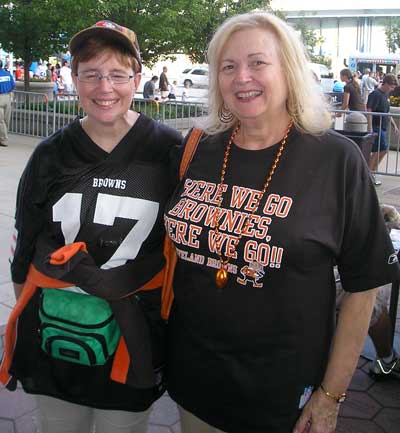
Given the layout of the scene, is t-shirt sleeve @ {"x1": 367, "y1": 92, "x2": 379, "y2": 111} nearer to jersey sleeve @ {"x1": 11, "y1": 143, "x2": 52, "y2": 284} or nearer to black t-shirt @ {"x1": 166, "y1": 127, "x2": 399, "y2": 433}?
black t-shirt @ {"x1": 166, "y1": 127, "x2": 399, "y2": 433}

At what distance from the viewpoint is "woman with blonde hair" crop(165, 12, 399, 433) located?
1727mm

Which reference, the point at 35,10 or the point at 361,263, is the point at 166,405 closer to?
the point at 361,263

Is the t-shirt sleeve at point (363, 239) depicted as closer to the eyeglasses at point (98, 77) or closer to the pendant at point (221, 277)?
the pendant at point (221, 277)

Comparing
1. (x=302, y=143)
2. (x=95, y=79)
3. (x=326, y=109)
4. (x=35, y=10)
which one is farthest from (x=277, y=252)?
(x=35, y=10)

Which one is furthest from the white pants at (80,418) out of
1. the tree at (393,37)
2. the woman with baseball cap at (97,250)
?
the tree at (393,37)

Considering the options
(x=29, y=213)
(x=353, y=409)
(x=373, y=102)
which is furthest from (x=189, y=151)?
(x=373, y=102)

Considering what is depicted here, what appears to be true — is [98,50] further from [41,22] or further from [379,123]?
[41,22]

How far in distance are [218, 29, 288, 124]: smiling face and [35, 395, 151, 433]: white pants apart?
1.17 metres

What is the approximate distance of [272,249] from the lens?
1.71 meters

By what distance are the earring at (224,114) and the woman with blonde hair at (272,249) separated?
0.11 metres

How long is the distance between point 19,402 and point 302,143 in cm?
237

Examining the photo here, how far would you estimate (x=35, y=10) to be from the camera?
1159 centimetres

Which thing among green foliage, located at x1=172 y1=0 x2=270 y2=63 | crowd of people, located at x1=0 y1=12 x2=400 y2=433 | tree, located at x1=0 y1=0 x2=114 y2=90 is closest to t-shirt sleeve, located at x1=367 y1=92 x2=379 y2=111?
green foliage, located at x1=172 y1=0 x2=270 y2=63

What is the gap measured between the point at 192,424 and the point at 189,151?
Answer: 100 centimetres
